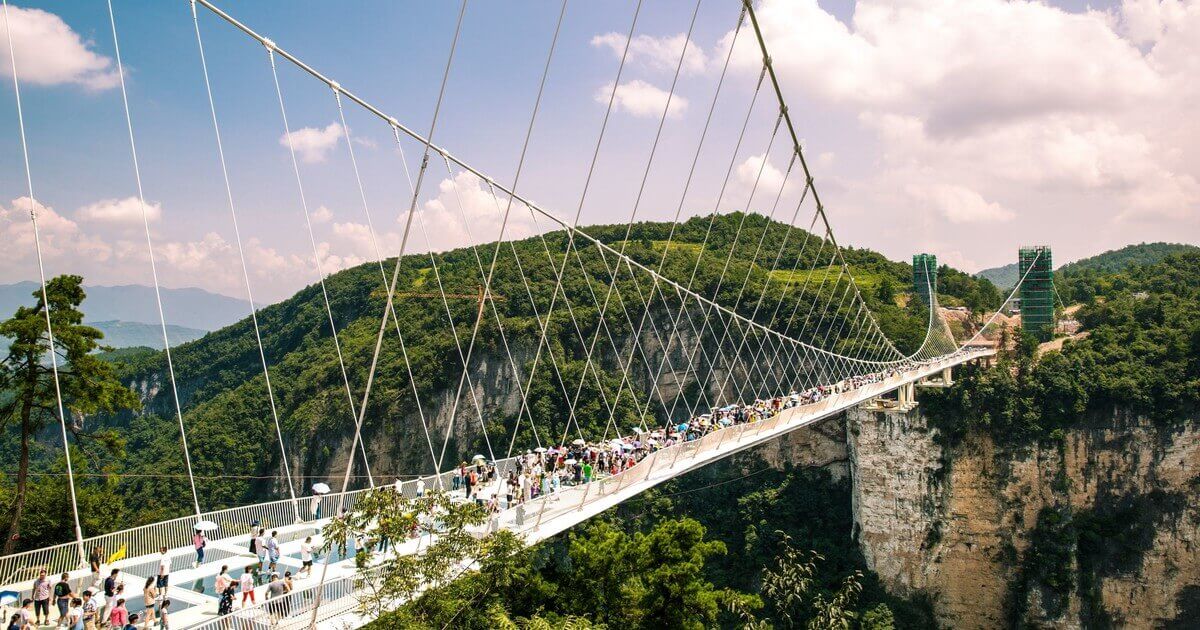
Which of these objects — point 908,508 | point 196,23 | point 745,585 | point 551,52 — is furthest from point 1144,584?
point 196,23

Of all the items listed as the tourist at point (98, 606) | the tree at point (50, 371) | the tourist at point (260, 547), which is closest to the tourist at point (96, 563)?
the tourist at point (98, 606)

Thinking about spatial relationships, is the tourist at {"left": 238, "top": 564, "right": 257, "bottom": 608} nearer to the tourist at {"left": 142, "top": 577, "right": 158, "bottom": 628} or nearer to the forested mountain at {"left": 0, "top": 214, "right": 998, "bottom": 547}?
the tourist at {"left": 142, "top": 577, "right": 158, "bottom": 628}

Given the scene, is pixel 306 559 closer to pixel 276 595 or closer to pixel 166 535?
pixel 276 595

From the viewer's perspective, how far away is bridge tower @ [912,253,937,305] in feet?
216

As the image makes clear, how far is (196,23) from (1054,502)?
38807 millimetres

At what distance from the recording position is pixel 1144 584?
33250 mm

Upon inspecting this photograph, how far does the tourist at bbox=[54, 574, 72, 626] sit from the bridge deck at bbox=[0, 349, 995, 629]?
1.26 ft

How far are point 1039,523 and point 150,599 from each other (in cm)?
3754

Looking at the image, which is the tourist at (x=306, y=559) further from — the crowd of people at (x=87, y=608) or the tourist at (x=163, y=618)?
the tourist at (x=163, y=618)

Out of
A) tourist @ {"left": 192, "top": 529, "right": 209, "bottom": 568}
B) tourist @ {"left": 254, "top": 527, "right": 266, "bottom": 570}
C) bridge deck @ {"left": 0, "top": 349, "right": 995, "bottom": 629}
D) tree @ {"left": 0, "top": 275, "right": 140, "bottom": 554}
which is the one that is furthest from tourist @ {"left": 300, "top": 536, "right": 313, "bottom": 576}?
tree @ {"left": 0, "top": 275, "right": 140, "bottom": 554}

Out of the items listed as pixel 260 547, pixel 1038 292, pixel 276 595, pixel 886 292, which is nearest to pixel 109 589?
pixel 276 595

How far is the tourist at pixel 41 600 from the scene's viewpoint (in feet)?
29.3

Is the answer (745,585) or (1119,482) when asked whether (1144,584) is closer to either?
(1119,482)

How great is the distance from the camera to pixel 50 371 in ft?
50.4
